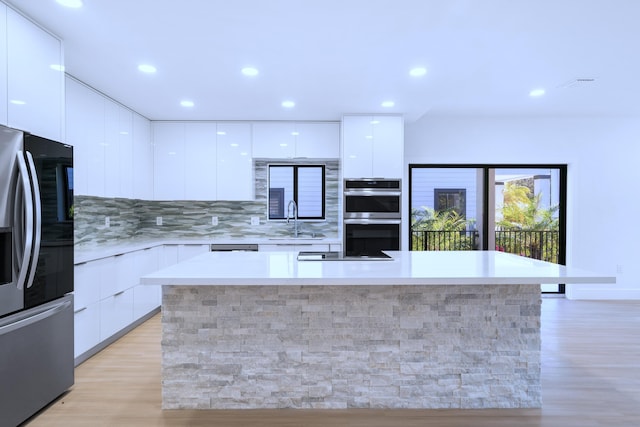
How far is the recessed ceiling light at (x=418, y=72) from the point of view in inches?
134

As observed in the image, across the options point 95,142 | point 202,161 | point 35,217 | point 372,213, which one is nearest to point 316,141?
point 372,213

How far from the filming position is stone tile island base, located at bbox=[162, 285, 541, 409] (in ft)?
8.13

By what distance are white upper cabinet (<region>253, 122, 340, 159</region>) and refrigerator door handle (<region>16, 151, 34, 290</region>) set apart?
124 inches

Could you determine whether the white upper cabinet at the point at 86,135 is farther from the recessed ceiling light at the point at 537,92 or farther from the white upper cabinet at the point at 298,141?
the recessed ceiling light at the point at 537,92

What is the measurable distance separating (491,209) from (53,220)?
530cm

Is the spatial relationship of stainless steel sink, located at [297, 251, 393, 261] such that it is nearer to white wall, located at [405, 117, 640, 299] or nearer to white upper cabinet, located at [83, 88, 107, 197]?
white upper cabinet, located at [83, 88, 107, 197]

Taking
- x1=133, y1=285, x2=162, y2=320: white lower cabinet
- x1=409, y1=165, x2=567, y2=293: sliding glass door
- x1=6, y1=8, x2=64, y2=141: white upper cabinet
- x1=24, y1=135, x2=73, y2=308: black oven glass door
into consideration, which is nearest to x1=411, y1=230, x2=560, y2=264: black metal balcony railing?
x1=409, y1=165, x2=567, y2=293: sliding glass door

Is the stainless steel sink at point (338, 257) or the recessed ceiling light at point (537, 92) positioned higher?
the recessed ceiling light at point (537, 92)

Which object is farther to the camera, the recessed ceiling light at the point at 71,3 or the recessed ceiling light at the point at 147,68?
the recessed ceiling light at the point at 147,68

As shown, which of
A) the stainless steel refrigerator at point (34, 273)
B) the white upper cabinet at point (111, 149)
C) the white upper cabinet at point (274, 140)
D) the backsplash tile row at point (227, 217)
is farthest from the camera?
the backsplash tile row at point (227, 217)

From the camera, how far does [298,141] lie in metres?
5.24

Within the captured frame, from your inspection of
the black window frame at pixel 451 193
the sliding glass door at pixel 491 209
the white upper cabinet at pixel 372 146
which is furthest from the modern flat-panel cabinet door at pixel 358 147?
the black window frame at pixel 451 193

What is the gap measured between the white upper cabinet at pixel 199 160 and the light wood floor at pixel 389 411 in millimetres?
2046

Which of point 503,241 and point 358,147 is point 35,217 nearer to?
point 358,147
